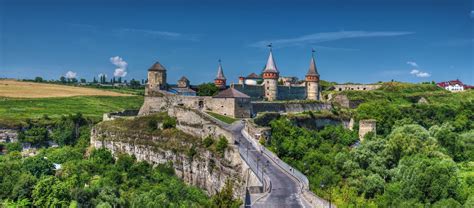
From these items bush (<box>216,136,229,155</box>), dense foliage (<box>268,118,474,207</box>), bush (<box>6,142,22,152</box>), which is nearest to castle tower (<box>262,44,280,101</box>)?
dense foliage (<box>268,118,474,207</box>)

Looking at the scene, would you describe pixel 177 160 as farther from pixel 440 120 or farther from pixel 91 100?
pixel 91 100

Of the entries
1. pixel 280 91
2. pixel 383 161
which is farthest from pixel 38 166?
pixel 383 161

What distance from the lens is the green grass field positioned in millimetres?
79812

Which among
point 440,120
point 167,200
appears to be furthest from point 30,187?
point 440,120

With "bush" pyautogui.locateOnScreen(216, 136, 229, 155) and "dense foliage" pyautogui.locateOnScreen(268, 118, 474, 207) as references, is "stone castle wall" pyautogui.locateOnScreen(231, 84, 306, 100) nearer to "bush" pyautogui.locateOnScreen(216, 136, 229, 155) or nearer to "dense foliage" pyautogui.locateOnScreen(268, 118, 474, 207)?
"dense foliage" pyautogui.locateOnScreen(268, 118, 474, 207)

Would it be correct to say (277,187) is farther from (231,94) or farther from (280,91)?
(280,91)

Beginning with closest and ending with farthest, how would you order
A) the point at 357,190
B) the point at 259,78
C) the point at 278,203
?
the point at 278,203 → the point at 357,190 → the point at 259,78

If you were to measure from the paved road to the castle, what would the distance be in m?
11.1

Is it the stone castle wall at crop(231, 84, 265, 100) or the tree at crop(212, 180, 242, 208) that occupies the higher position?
the stone castle wall at crop(231, 84, 265, 100)

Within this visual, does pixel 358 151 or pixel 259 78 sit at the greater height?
pixel 259 78

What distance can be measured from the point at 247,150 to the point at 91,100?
7799 cm

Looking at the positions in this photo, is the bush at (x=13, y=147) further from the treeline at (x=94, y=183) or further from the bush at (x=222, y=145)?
the bush at (x=222, y=145)

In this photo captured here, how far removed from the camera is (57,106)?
9594 centimetres

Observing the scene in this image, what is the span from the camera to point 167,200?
36562 millimetres
